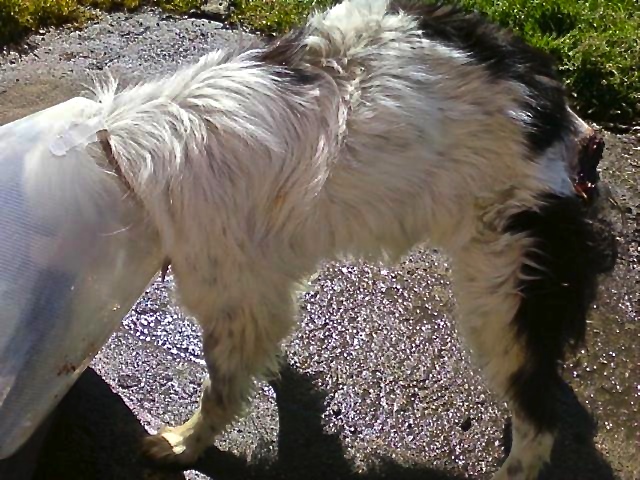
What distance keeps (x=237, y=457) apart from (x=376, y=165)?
1.21 metres

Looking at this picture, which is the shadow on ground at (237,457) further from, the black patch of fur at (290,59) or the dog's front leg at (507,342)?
the black patch of fur at (290,59)

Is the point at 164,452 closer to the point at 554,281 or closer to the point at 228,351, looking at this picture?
the point at 228,351

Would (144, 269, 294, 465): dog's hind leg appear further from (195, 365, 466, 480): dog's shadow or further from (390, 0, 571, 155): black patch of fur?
(390, 0, 571, 155): black patch of fur

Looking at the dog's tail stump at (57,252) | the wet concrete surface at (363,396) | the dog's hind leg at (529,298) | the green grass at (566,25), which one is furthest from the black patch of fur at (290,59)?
the green grass at (566,25)

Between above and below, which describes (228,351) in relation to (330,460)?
above

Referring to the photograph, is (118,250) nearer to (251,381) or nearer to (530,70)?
(251,381)

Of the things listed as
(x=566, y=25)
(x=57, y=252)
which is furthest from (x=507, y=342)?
(x=566, y=25)

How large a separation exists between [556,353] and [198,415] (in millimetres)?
1195

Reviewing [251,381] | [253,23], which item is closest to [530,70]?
[251,381]

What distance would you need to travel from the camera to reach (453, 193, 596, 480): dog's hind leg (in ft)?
8.59

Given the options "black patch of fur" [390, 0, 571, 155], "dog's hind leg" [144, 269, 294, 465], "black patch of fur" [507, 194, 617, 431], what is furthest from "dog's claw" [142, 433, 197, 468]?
"black patch of fur" [390, 0, 571, 155]

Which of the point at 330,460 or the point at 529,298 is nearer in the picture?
the point at 529,298

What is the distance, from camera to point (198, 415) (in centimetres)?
301

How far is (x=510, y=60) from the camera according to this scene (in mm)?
2670
